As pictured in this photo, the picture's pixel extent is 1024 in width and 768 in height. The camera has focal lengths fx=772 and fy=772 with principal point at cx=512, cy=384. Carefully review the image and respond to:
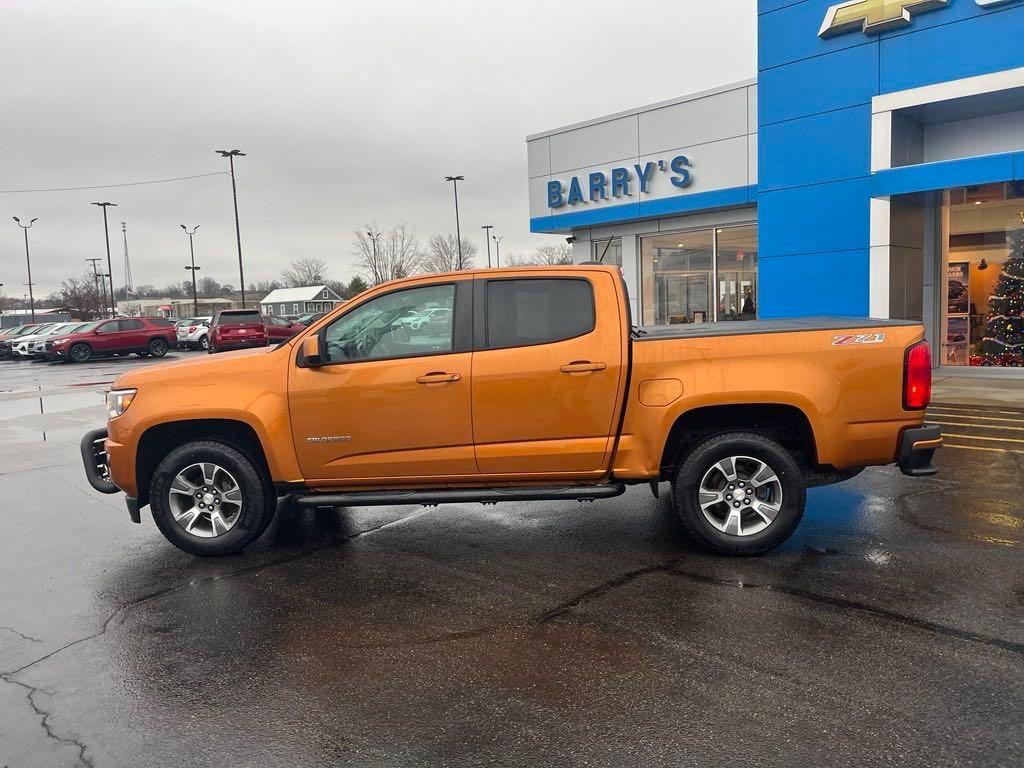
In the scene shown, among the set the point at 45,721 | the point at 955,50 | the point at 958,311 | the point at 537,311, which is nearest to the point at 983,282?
the point at 958,311

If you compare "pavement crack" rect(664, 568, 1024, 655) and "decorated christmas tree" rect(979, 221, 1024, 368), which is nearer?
"pavement crack" rect(664, 568, 1024, 655)

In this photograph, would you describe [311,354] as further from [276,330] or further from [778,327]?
[276,330]

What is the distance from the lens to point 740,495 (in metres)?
5.16

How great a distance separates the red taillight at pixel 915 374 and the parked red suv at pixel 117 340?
32.8m

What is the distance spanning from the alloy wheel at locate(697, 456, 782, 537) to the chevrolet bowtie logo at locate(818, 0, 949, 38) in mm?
11865

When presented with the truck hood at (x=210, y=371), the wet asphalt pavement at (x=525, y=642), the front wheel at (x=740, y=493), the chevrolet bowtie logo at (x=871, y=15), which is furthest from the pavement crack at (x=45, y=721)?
the chevrolet bowtie logo at (x=871, y=15)

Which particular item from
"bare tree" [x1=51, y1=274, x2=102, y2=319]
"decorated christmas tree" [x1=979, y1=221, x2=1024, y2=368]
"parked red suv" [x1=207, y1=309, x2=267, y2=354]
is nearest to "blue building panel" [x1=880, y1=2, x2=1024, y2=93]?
"decorated christmas tree" [x1=979, y1=221, x2=1024, y2=368]

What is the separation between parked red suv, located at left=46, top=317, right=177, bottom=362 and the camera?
3100 cm

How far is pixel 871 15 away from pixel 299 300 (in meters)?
83.7

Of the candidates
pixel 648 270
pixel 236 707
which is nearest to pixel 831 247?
pixel 648 270

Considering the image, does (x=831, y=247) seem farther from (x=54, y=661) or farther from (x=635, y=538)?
(x=54, y=661)

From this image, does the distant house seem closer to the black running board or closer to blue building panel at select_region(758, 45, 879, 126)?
blue building panel at select_region(758, 45, 879, 126)

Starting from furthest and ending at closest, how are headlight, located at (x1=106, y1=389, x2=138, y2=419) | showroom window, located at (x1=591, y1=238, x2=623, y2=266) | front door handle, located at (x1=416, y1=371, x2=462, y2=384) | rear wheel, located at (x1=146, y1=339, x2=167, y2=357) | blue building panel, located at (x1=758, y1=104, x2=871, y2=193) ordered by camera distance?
rear wheel, located at (x1=146, y1=339, x2=167, y2=357)
showroom window, located at (x1=591, y1=238, x2=623, y2=266)
blue building panel, located at (x1=758, y1=104, x2=871, y2=193)
headlight, located at (x1=106, y1=389, x2=138, y2=419)
front door handle, located at (x1=416, y1=371, x2=462, y2=384)

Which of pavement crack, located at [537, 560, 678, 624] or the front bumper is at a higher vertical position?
the front bumper
